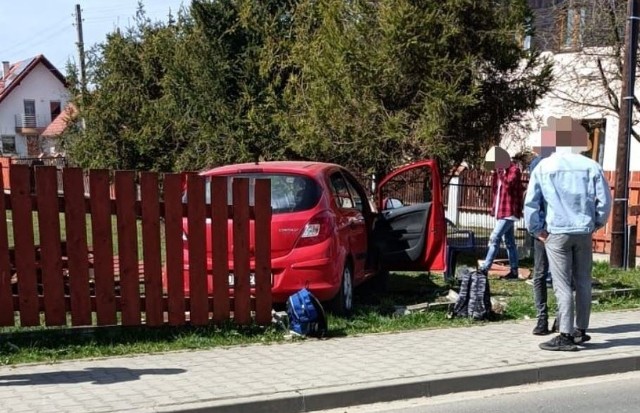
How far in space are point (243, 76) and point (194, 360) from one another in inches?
428

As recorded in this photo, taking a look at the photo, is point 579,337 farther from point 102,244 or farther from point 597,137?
point 597,137

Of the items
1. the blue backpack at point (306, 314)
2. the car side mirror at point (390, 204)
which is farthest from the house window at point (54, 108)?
the blue backpack at point (306, 314)

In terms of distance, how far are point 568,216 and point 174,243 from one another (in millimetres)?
3593

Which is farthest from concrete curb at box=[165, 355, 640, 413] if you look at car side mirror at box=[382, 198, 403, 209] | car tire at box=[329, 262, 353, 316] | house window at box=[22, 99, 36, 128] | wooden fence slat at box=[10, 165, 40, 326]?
house window at box=[22, 99, 36, 128]

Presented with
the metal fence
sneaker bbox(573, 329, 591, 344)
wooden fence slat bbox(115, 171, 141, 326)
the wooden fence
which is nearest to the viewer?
the wooden fence

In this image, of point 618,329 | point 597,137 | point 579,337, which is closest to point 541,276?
point 579,337

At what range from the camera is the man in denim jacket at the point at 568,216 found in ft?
20.6

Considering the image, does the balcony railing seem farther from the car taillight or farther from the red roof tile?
the car taillight

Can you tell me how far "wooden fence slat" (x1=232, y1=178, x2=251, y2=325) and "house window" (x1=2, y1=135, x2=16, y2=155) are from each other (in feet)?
187

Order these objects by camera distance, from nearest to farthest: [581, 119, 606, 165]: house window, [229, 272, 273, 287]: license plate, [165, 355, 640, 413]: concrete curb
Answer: [165, 355, 640, 413]: concrete curb → [229, 272, 273, 287]: license plate → [581, 119, 606, 165]: house window

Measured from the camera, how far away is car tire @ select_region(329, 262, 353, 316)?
732cm

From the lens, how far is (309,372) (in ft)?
18.5

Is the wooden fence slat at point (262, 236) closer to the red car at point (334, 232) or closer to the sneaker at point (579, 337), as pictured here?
→ the red car at point (334, 232)

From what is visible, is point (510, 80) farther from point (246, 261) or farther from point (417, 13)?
point (246, 261)
